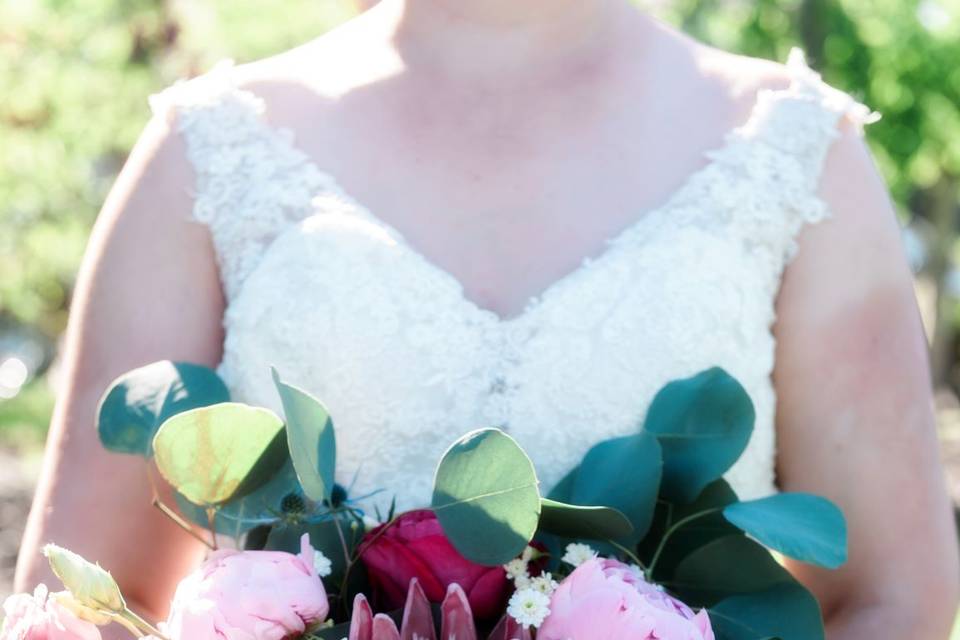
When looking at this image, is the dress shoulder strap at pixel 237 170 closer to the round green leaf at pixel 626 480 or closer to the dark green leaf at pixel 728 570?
the round green leaf at pixel 626 480

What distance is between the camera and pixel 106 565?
2008 mm

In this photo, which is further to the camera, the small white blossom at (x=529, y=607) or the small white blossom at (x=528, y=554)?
the small white blossom at (x=528, y=554)

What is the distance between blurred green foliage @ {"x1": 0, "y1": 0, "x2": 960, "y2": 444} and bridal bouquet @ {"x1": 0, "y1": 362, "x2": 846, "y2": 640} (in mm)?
6495

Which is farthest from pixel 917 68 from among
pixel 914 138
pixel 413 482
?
pixel 413 482

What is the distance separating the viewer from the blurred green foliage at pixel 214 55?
8141mm

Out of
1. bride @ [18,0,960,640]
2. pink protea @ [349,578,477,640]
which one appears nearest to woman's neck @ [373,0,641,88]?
→ bride @ [18,0,960,640]

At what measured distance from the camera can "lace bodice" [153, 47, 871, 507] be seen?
2.07 metres

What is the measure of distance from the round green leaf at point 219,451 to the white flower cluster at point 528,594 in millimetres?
316

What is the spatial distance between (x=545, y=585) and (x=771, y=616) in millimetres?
411

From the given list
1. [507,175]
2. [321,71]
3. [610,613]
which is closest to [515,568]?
[610,613]

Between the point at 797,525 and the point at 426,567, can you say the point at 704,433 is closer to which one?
the point at 797,525

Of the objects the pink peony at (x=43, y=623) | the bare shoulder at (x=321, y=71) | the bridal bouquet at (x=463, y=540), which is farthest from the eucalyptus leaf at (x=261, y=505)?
the bare shoulder at (x=321, y=71)

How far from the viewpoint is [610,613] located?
1309 mm

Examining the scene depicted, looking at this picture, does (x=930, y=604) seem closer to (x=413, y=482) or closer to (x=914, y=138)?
(x=413, y=482)
